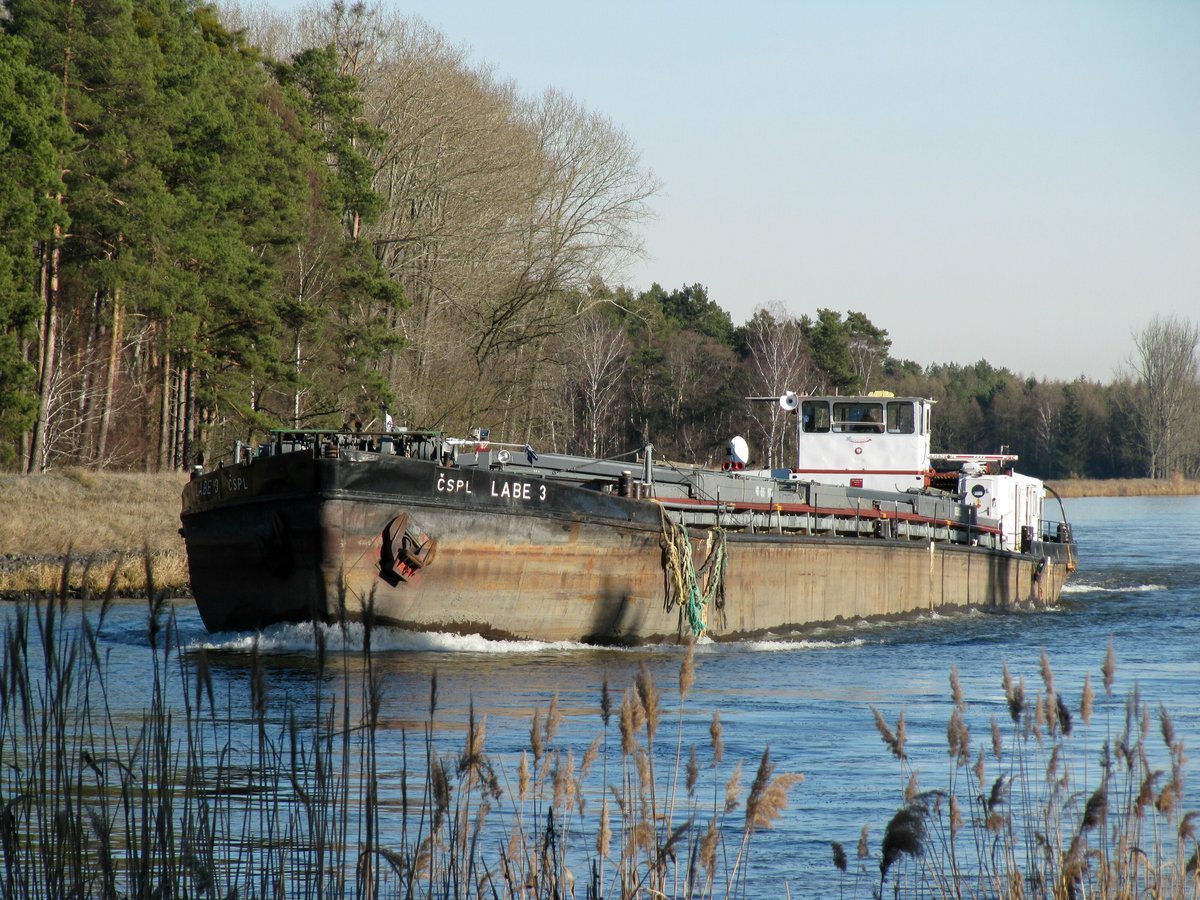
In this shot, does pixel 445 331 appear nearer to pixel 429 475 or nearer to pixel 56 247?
pixel 56 247

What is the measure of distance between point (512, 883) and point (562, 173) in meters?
46.2

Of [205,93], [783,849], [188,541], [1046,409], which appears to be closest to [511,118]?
[205,93]

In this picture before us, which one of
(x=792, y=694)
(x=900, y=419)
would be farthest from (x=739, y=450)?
(x=792, y=694)

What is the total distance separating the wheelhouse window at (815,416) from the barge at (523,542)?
A: 3.76 meters

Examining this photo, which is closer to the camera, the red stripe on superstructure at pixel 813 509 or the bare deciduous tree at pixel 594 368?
the red stripe on superstructure at pixel 813 509

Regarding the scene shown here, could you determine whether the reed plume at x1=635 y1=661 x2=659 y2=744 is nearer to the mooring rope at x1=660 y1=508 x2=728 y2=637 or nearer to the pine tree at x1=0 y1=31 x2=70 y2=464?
the mooring rope at x1=660 y1=508 x2=728 y2=637

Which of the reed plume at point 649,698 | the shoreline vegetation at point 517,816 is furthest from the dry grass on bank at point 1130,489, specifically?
the reed plume at point 649,698

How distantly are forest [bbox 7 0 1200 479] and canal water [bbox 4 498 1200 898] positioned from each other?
11.5 metres

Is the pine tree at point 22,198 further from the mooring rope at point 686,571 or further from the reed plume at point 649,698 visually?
the reed plume at point 649,698

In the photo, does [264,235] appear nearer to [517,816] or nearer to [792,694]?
[792,694]

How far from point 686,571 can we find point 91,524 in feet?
56.7

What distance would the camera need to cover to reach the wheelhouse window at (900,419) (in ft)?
91.3

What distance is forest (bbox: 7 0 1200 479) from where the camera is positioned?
33.0m

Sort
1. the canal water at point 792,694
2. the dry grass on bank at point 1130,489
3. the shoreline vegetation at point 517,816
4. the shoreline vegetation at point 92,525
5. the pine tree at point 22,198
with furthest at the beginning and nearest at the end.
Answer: the dry grass on bank at point 1130,489
the pine tree at point 22,198
the shoreline vegetation at point 92,525
the canal water at point 792,694
the shoreline vegetation at point 517,816
